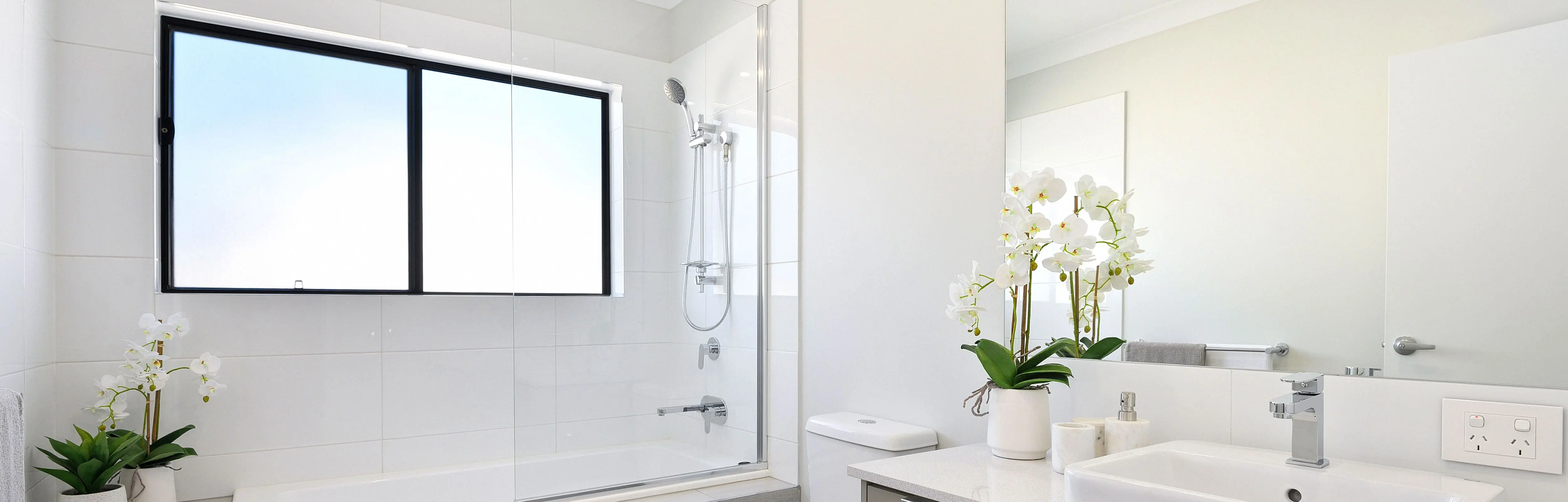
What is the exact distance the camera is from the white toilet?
2.02 meters

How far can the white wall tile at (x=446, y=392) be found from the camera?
8.86 ft

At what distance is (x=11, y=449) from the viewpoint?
4.08 ft

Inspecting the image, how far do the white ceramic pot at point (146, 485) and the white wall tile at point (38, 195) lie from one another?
0.62 meters

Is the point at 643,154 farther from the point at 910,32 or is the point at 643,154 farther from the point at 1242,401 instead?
the point at 1242,401

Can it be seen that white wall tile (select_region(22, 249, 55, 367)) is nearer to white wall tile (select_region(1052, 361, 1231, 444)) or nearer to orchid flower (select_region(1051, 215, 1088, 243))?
orchid flower (select_region(1051, 215, 1088, 243))

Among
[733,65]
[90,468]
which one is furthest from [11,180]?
[733,65]

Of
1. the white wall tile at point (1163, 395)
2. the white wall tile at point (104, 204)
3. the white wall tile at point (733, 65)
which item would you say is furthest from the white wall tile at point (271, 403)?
the white wall tile at point (1163, 395)

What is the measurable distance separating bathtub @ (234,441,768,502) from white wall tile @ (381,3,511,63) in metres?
1.41

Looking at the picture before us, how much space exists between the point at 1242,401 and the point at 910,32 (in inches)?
50.6

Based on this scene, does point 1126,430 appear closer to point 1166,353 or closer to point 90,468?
point 1166,353

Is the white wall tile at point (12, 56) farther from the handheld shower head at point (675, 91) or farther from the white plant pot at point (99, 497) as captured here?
the handheld shower head at point (675, 91)

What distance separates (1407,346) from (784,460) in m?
1.79

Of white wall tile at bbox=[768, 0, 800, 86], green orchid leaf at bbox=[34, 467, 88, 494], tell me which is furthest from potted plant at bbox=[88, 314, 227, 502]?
white wall tile at bbox=[768, 0, 800, 86]

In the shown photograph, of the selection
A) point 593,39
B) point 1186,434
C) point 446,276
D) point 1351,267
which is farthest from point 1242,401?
point 446,276
